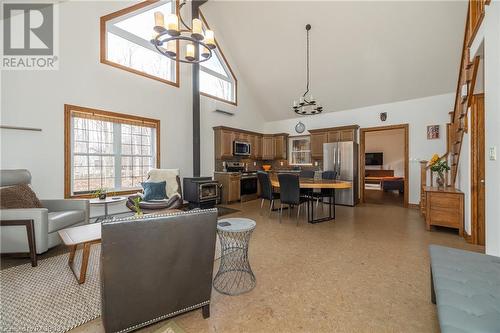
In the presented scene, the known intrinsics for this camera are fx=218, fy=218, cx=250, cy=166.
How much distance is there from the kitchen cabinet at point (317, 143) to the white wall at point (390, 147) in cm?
406

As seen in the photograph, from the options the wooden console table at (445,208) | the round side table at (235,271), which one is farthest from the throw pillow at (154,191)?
the wooden console table at (445,208)

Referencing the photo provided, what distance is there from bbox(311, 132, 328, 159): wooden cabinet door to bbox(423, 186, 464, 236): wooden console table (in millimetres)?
3048

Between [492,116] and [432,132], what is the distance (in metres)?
3.89

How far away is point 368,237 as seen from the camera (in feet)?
10.6

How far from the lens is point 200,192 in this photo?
4.86 m

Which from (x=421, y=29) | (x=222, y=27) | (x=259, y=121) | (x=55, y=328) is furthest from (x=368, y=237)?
(x=222, y=27)

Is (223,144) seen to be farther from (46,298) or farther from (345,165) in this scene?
(46,298)

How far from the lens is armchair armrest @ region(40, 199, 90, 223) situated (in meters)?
3.02

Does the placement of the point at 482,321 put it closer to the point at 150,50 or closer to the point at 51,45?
the point at 51,45

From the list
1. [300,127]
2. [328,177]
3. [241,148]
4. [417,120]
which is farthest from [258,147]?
[417,120]

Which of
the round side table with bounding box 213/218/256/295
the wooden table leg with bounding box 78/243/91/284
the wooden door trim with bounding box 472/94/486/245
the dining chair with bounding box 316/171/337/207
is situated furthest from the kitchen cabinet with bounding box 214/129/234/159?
the wooden door trim with bounding box 472/94/486/245

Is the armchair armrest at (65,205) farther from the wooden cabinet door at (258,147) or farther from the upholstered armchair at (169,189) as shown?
the wooden cabinet door at (258,147)

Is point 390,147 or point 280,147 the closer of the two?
point 280,147

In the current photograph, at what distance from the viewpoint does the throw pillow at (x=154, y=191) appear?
12.8ft
